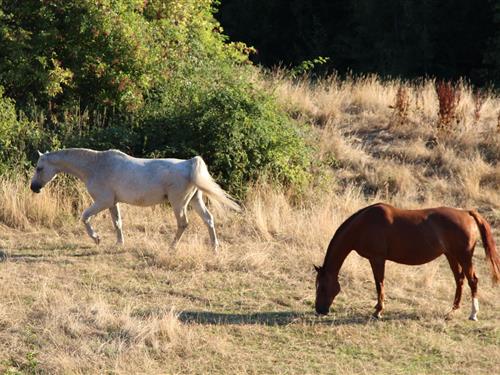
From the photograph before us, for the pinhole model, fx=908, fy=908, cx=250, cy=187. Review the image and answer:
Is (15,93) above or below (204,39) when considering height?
below

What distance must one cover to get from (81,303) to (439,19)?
2001 centimetres

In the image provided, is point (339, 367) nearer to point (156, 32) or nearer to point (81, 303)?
point (81, 303)

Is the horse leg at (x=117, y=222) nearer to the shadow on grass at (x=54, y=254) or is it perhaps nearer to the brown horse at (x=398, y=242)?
the shadow on grass at (x=54, y=254)

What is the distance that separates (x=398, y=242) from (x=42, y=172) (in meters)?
4.84

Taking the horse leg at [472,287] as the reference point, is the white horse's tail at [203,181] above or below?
above

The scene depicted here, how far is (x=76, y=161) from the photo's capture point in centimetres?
1127

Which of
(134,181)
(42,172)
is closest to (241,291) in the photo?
(134,181)

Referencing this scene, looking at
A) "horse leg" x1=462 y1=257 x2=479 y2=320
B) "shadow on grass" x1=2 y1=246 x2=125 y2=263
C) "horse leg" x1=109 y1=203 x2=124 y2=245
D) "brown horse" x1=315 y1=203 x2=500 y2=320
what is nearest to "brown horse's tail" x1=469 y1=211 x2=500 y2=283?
"brown horse" x1=315 y1=203 x2=500 y2=320

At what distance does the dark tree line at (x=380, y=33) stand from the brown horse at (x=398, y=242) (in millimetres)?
16368

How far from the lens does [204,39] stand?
17031 mm

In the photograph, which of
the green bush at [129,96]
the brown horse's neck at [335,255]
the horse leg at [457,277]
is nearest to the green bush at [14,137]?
the green bush at [129,96]

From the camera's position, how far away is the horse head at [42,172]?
11.3m

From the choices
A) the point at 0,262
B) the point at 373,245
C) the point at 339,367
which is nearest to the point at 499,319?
the point at 373,245

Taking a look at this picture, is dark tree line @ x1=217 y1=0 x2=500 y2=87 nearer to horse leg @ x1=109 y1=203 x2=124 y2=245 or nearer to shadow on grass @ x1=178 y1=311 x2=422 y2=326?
horse leg @ x1=109 y1=203 x2=124 y2=245
